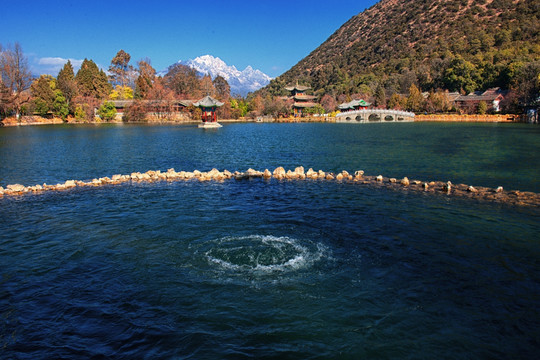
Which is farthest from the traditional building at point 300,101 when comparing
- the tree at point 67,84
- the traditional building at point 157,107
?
the tree at point 67,84

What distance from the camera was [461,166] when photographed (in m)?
26.2

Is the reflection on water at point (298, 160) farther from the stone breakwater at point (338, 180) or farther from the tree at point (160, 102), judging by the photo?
the tree at point (160, 102)

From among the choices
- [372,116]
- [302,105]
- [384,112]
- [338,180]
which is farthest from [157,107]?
[338,180]

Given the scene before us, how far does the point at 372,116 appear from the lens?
111m

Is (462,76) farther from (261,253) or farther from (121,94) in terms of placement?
(261,253)

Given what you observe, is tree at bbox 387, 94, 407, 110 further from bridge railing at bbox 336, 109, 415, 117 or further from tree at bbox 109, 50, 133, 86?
tree at bbox 109, 50, 133, 86

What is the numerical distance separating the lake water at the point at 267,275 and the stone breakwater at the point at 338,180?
→ 1.29m

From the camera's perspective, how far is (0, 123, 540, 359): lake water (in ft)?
22.8

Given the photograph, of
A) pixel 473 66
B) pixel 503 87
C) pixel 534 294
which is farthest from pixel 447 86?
pixel 534 294

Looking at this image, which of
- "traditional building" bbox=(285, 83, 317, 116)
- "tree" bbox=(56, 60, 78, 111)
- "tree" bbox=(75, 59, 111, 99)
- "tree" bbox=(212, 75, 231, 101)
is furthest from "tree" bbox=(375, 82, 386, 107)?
"tree" bbox=(56, 60, 78, 111)

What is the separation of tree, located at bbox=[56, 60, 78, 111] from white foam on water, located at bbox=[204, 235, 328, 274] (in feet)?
327

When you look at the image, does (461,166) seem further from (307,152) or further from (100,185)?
(100,185)

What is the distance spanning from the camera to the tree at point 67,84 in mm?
92375

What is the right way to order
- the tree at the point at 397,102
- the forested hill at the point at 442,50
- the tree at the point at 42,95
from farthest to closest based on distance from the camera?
the tree at the point at 397,102 < the forested hill at the point at 442,50 < the tree at the point at 42,95
